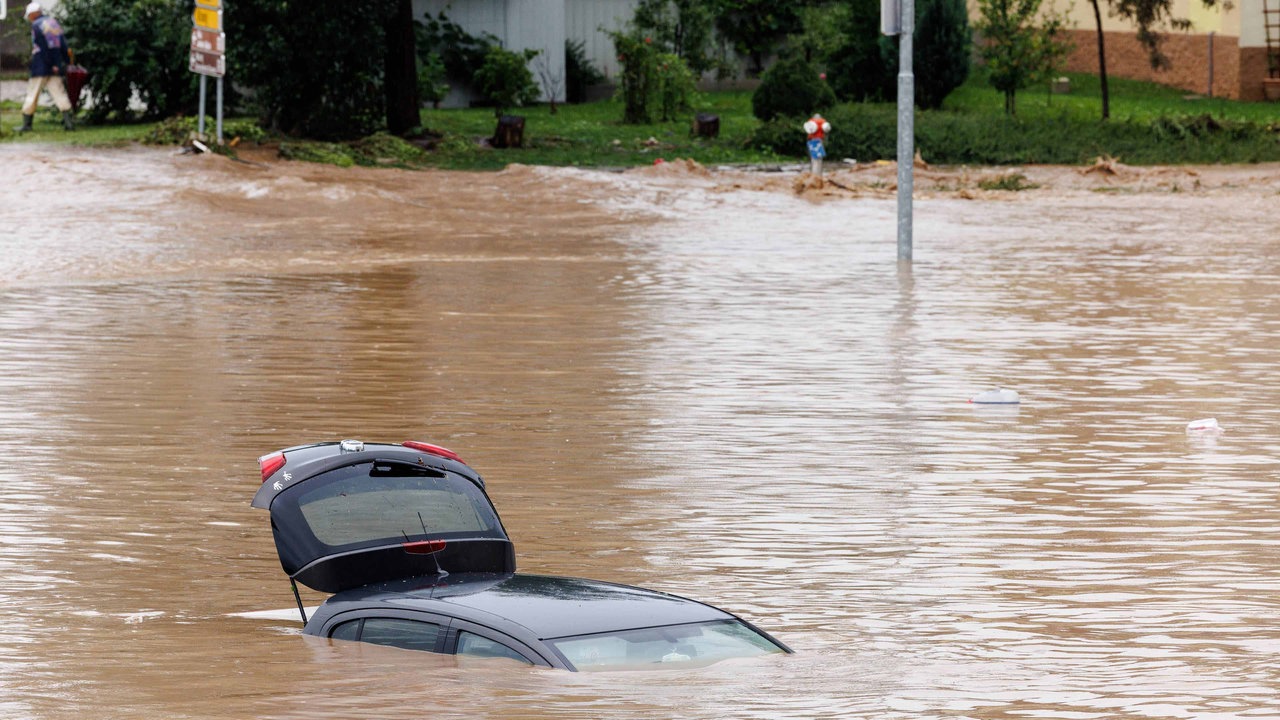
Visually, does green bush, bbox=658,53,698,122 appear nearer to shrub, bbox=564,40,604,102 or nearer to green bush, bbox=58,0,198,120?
shrub, bbox=564,40,604,102

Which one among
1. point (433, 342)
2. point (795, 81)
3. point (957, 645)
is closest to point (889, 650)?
point (957, 645)

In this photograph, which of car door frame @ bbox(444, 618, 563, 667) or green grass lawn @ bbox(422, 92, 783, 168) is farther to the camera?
green grass lawn @ bbox(422, 92, 783, 168)

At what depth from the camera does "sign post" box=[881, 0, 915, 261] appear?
1980cm

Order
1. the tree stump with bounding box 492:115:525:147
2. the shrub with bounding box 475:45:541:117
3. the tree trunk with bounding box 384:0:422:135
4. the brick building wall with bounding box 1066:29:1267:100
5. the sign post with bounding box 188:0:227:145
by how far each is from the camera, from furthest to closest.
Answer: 1. the brick building wall with bounding box 1066:29:1267:100
2. the shrub with bounding box 475:45:541:117
3. the tree trunk with bounding box 384:0:422:135
4. the tree stump with bounding box 492:115:525:147
5. the sign post with bounding box 188:0:227:145

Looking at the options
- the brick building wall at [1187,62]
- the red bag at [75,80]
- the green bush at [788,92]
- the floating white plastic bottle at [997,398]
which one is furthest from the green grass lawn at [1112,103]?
the floating white plastic bottle at [997,398]

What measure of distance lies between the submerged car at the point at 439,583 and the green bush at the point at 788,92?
31.3 m

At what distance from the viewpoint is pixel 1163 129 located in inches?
1459

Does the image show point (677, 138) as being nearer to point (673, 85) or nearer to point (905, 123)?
point (673, 85)

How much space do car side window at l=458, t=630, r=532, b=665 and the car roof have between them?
0.05 meters

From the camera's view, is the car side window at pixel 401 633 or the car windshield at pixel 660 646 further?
the car side window at pixel 401 633

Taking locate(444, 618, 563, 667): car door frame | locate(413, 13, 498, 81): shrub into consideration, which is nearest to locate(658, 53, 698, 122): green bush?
locate(413, 13, 498, 81): shrub

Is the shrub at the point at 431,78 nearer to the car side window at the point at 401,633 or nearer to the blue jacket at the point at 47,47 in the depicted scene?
the blue jacket at the point at 47,47

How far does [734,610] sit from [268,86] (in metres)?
28.4

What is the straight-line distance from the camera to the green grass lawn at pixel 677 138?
32844mm
